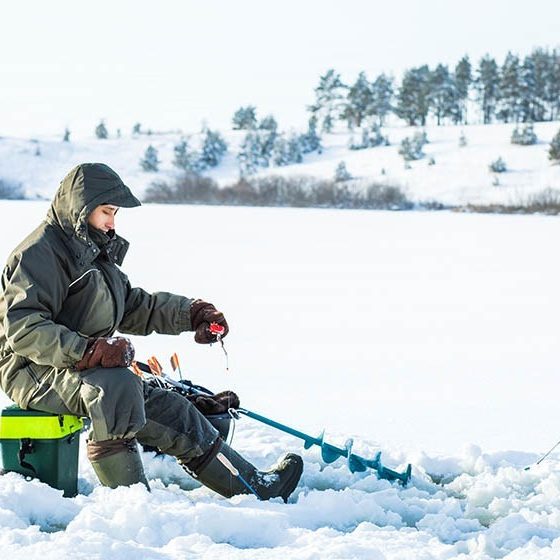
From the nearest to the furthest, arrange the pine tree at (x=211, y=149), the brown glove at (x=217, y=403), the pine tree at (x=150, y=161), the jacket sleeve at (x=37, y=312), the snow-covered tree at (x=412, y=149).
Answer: the jacket sleeve at (x=37, y=312) < the brown glove at (x=217, y=403) < the snow-covered tree at (x=412, y=149) < the pine tree at (x=150, y=161) < the pine tree at (x=211, y=149)

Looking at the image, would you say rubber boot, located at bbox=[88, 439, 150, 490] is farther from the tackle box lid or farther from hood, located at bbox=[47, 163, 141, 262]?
hood, located at bbox=[47, 163, 141, 262]

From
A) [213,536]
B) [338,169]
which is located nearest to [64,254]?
[213,536]

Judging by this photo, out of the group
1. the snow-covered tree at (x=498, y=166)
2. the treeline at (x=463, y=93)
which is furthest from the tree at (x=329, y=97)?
the snow-covered tree at (x=498, y=166)

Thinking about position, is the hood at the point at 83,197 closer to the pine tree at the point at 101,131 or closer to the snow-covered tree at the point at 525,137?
the snow-covered tree at the point at 525,137

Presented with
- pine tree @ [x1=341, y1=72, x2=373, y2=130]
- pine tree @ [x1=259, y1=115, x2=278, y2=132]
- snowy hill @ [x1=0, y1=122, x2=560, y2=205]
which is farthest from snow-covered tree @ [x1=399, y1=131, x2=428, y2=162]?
pine tree @ [x1=341, y1=72, x2=373, y2=130]

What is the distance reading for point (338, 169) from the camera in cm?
4650

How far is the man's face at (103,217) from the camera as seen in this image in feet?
11.1

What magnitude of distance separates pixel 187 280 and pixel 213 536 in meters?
8.28

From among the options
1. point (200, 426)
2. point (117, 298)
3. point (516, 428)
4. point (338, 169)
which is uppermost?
point (338, 169)

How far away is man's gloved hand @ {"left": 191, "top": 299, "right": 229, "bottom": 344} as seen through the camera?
3730 mm

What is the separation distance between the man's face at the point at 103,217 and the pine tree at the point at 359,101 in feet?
197

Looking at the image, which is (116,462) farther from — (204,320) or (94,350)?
(204,320)

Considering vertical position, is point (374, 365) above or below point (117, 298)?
below

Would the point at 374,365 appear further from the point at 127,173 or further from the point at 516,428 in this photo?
the point at 127,173
